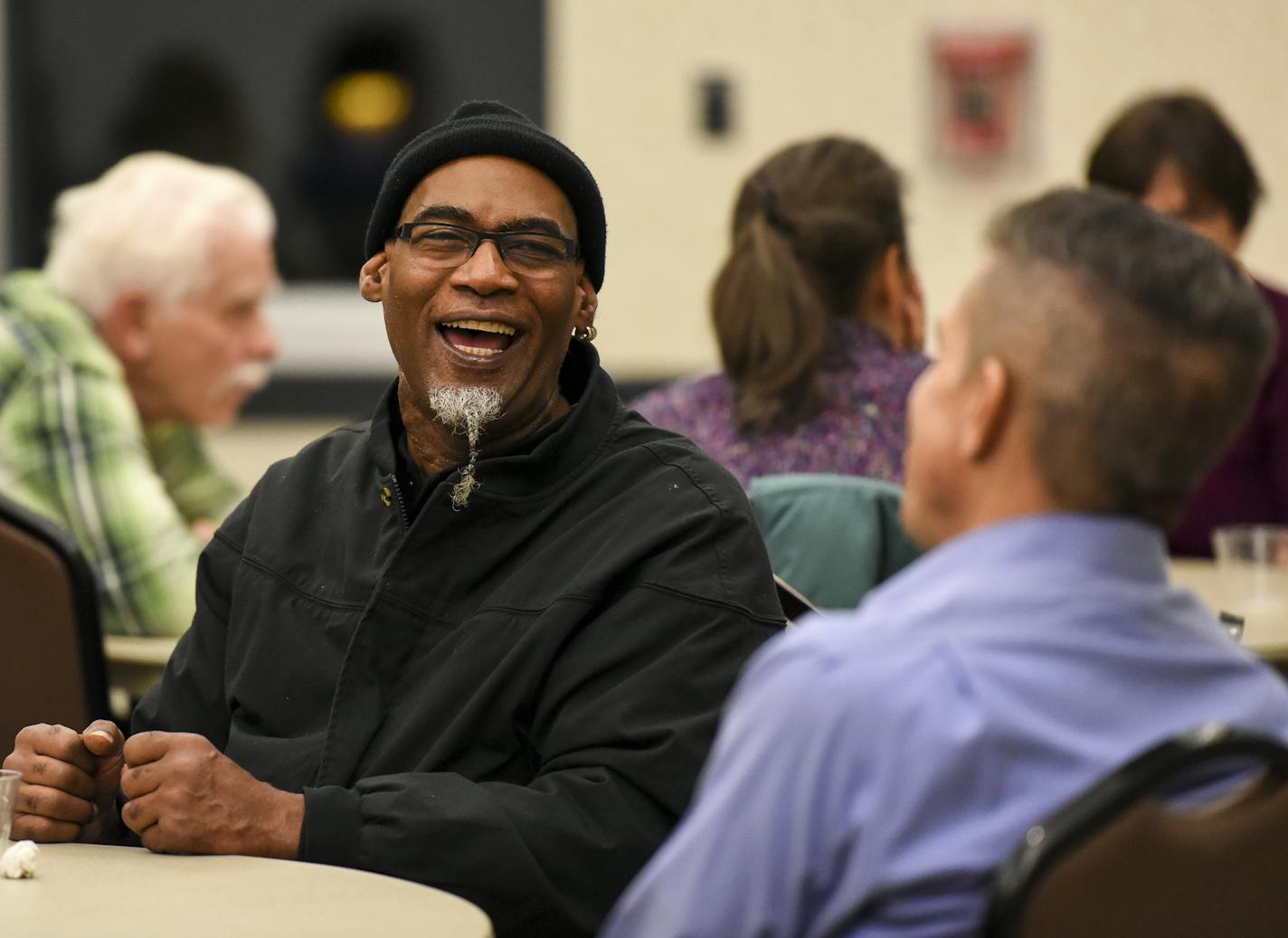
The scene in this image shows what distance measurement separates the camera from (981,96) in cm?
568

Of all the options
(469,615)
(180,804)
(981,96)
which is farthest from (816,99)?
(180,804)

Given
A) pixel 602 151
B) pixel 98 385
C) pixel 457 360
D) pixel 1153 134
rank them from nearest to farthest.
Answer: pixel 457 360 < pixel 98 385 < pixel 1153 134 < pixel 602 151

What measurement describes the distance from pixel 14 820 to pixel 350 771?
317mm

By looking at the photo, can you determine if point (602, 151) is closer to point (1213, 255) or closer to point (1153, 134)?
point (1153, 134)

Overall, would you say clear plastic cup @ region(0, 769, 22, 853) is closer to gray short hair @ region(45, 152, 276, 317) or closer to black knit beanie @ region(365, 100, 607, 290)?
black knit beanie @ region(365, 100, 607, 290)

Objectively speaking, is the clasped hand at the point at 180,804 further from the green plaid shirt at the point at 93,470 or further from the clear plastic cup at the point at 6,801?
the green plaid shirt at the point at 93,470

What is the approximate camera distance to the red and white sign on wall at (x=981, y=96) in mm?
5660

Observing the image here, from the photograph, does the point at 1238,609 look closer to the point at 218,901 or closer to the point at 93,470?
the point at 93,470

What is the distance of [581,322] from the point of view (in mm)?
2096

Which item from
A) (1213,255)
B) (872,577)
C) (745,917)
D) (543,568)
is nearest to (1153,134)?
(872,577)

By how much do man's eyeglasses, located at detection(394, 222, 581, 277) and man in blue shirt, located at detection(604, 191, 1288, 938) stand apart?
77cm

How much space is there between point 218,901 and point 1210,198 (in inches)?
112

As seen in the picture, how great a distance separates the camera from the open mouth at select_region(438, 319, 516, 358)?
1.98 metres

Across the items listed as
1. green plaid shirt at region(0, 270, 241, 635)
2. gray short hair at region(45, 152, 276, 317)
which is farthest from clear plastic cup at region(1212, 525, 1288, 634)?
gray short hair at region(45, 152, 276, 317)
